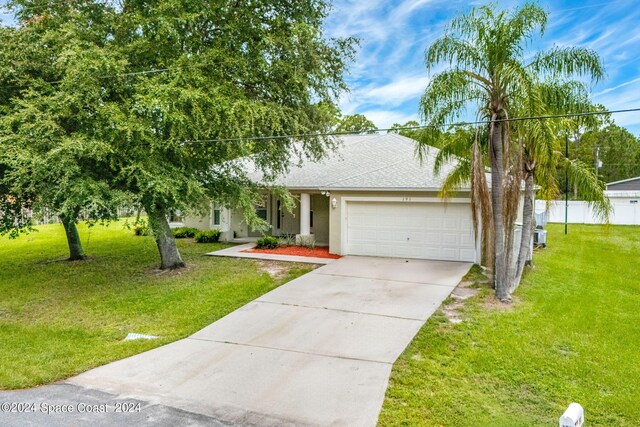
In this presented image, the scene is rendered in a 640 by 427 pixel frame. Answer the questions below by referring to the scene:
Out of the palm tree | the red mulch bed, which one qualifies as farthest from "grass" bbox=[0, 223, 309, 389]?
the palm tree

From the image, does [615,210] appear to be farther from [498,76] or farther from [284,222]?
[498,76]

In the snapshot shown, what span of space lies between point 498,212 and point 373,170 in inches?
260

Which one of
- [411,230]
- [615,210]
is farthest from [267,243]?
[615,210]

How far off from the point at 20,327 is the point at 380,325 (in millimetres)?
6698

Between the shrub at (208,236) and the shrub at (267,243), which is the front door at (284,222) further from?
the shrub at (208,236)

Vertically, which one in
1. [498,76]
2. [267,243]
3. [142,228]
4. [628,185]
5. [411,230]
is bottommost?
[267,243]

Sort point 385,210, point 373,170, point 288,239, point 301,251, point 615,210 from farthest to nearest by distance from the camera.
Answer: point 615,210, point 288,239, point 373,170, point 301,251, point 385,210

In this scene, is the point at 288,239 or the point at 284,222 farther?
the point at 284,222

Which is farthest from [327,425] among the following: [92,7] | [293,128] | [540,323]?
[92,7]

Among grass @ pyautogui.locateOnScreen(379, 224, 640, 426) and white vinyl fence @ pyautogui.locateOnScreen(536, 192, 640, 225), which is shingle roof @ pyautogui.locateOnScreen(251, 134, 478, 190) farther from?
white vinyl fence @ pyautogui.locateOnScreen(536, 192, 640, 225)

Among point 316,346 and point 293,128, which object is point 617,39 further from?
point 316,346

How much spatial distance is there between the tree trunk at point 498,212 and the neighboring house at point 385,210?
292 cm

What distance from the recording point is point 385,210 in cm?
1376

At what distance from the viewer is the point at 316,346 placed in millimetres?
6719
